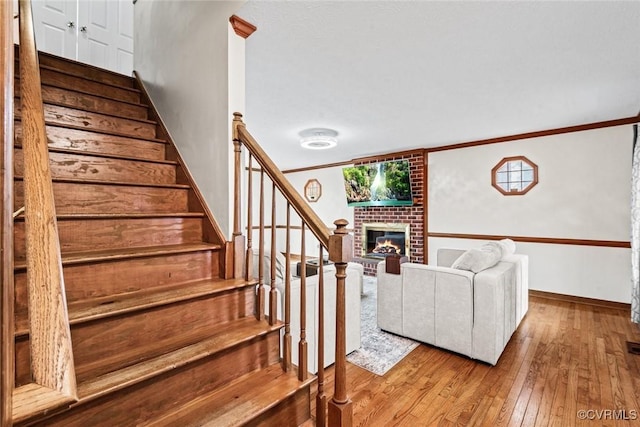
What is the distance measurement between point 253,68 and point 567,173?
4196 millimetres

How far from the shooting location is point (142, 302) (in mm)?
1324

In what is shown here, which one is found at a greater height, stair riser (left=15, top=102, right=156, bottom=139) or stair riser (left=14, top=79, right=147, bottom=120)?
stair riser (left=14, top=79, right=147, bottom=120)

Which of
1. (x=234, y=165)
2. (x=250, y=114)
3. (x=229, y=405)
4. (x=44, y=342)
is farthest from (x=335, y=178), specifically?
(x=44, y=342)

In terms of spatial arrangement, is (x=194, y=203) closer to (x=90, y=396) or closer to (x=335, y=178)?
(x=90, y=396)

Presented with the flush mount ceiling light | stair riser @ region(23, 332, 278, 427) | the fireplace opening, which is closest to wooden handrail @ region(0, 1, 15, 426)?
stair riser @ region(23, 332, 278, 427)

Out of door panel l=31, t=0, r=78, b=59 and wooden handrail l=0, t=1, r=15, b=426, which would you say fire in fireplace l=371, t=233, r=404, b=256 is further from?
wooden handrail l=0, t=1, r=15, b=426

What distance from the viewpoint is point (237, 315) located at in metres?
1.63

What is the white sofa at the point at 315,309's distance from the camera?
2096mm

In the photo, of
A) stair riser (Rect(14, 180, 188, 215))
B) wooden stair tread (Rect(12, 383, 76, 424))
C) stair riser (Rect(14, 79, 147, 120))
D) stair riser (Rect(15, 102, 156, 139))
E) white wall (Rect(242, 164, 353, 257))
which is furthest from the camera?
white wall (Rect(242, 164, 353, 257))

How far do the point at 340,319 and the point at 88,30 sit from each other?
4478 mm

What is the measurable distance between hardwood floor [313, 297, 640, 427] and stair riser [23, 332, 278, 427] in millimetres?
793

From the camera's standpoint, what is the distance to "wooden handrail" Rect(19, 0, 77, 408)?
524 mm

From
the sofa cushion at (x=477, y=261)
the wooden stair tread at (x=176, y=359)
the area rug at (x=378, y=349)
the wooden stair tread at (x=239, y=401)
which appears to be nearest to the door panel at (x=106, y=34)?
the wooden stair tread at (x=176, y=359)

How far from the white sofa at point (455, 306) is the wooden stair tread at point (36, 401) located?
252cm
